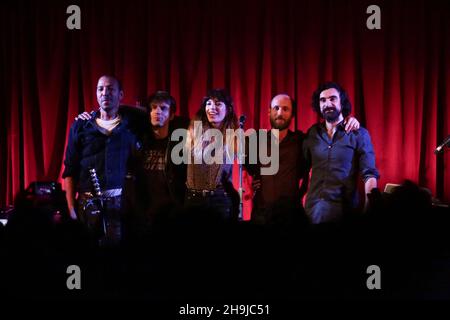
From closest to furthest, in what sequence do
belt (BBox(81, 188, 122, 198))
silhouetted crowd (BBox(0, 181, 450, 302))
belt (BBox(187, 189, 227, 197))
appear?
silhouetted crowd (BBox(0, 181, 450, 302)), belt (BBox(187, 189, 227, 197)), belt (BBox(81, 188, 122, 198))

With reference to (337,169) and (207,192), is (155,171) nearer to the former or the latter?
(207,192)

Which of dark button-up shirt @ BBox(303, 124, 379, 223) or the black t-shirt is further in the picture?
the black t-shirt

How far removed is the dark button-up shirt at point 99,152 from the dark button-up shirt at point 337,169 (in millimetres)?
1372

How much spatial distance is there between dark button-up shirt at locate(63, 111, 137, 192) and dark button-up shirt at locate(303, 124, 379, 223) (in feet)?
4.50

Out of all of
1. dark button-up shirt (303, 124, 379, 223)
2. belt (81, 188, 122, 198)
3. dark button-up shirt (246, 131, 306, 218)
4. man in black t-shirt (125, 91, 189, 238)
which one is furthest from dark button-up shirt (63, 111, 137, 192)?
dark button-up shirt (303, 124, 379, 223)

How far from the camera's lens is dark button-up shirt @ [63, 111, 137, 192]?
3832 millimetres

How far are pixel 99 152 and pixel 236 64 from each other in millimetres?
1888

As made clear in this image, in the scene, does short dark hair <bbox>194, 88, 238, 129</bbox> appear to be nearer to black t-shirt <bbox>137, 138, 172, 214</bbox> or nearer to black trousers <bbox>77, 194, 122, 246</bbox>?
black t-shirt <bbox>137, 138, 172, 214</bbox>

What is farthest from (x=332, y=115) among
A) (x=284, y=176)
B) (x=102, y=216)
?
(x=102, y=216)

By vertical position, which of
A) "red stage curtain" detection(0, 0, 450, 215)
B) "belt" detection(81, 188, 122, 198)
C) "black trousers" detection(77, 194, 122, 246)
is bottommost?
"black trousers" detection(77, 194, 122, 246)

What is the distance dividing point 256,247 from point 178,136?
Answer: 70.9 inches

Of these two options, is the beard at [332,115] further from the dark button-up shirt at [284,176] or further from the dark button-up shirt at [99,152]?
the dark button-up shirt at [99,152]
